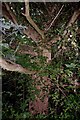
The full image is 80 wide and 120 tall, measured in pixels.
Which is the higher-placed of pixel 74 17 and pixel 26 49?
pixel 74 17

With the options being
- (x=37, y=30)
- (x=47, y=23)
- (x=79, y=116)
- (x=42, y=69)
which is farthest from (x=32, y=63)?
(x=79, y=116)

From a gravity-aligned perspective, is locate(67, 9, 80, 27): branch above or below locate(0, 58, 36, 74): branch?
above

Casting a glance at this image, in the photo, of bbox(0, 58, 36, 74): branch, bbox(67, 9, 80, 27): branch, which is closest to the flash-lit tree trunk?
bbox(67, 9, 80, 27): branch

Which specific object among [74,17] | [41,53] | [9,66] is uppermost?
[74,17]

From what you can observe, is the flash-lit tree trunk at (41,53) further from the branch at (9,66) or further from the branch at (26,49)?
the branch at (9,66)

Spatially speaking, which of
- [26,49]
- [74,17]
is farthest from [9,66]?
[74,17]

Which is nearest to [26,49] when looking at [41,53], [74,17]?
[41,53]

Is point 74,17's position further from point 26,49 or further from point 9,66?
point 9,66

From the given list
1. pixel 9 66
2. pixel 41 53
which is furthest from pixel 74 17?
pixel 9 66

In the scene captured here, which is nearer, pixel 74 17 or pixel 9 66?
pixel 9 66

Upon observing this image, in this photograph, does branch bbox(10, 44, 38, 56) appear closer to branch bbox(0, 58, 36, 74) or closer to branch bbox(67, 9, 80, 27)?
branch bbox(0, 58, 36, 74)

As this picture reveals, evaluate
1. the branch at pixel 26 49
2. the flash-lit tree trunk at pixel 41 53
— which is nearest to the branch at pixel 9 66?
the flash-lit tree trunk at pixel 41 53

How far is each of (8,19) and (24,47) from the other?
33cm

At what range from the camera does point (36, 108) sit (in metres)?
2.51
